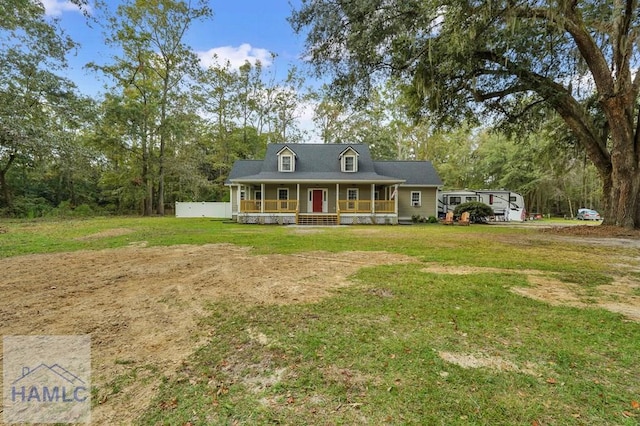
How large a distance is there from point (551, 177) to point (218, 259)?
33.9m

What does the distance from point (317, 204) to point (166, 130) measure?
45.5ft

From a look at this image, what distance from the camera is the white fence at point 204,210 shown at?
78.5 feet

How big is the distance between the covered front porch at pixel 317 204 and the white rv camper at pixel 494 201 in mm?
6019

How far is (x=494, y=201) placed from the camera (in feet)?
76.9

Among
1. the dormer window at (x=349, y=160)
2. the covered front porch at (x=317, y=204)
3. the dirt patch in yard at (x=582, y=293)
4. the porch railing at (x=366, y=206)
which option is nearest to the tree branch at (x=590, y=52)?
the dirt patch in yard at (x=582, y=293)

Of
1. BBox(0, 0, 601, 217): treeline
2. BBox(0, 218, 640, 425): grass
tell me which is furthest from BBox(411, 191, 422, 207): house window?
BBox(0, 218, 640, 425): grass

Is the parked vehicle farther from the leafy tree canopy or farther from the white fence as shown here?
the white fence

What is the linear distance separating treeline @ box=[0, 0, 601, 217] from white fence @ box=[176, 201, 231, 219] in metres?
1.79

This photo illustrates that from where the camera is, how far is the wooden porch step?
17781 mm

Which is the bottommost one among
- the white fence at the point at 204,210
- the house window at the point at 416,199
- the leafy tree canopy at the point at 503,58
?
the white fence at the point at 204,210

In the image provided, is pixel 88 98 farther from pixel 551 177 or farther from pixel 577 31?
pixel 551 177

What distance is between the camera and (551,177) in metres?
28.9

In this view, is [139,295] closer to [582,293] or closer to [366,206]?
[582,293]

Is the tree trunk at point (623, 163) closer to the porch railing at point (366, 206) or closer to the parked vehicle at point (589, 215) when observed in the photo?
the porch railing at point (366, 206)
